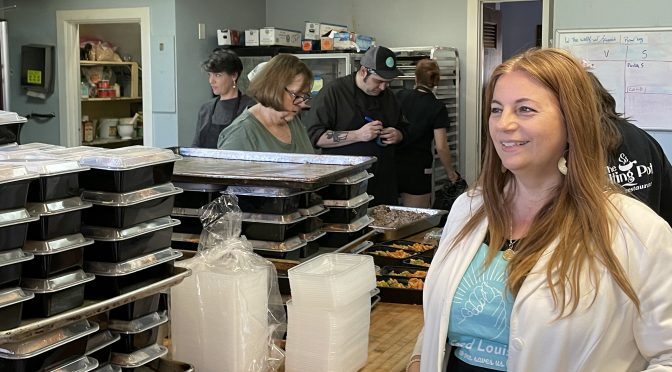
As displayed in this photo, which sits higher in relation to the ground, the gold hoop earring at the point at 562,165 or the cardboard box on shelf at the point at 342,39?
the cardboard box on shelf at the point at 342,39

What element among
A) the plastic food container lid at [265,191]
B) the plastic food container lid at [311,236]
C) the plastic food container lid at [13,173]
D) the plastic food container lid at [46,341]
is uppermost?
the plastic food container lid at [13,173]

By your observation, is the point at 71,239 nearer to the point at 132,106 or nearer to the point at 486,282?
the point at 486,282

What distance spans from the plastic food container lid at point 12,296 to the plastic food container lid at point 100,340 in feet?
0.82

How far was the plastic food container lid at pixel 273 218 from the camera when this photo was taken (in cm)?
241

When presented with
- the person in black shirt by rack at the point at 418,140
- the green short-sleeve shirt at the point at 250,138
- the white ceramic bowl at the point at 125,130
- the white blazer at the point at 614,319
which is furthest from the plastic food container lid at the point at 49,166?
the white ceramic bowl at the point at 125,130

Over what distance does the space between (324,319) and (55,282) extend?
0.71 m

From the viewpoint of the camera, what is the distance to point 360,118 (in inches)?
Result: 183

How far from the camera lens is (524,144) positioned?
1573mm

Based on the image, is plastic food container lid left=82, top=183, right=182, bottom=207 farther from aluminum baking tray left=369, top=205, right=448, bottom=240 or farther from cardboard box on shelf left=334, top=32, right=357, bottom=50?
cardboard box on shelf left=334, top=32, right=357, bottom=50

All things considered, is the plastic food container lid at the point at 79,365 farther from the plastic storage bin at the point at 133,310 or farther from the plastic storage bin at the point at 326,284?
the plastic storage bin at the point at 326,284

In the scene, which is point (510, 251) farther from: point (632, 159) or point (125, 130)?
point (125, 130)

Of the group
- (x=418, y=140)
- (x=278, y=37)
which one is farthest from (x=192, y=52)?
(x=418, y=140)

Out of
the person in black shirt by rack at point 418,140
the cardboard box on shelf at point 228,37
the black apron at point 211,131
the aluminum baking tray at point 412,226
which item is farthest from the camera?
the cardboard box on shelf at point 228,37

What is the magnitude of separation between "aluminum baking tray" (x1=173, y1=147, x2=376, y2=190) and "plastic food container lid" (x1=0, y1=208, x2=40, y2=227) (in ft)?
3.05
